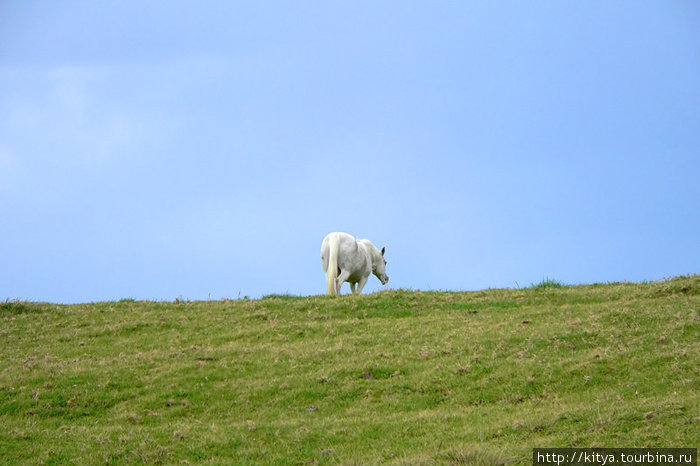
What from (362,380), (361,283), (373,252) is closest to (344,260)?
(361,283)

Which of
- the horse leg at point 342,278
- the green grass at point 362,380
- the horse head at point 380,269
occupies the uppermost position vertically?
the horse head at point 380,269

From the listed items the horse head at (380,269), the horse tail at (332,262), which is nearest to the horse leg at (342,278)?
the horse tail at (332,262)

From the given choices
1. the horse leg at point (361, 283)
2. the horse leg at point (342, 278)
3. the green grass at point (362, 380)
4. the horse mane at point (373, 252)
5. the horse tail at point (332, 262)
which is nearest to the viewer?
the green grass at point (362, 380)

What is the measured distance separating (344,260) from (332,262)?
0.98 meters

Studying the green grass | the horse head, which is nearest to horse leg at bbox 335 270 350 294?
the horse head

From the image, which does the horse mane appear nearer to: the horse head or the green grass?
the horse head

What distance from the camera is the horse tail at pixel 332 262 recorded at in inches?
886

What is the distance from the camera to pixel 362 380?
492 inches

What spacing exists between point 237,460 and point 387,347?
5.05 meters

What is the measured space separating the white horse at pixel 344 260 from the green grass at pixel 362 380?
4130 mm

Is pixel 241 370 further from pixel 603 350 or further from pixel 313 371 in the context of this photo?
pixel 603 350

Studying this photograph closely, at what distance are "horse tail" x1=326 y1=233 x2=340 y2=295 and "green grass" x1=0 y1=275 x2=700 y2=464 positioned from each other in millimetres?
3901

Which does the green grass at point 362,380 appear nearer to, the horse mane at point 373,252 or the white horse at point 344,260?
the white horse at point 344,260

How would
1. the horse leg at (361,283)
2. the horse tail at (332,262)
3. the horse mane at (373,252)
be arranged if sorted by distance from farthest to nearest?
the horse mane at (373,252) → the horse leg at (361,283) → the horse tail at (332,262)
